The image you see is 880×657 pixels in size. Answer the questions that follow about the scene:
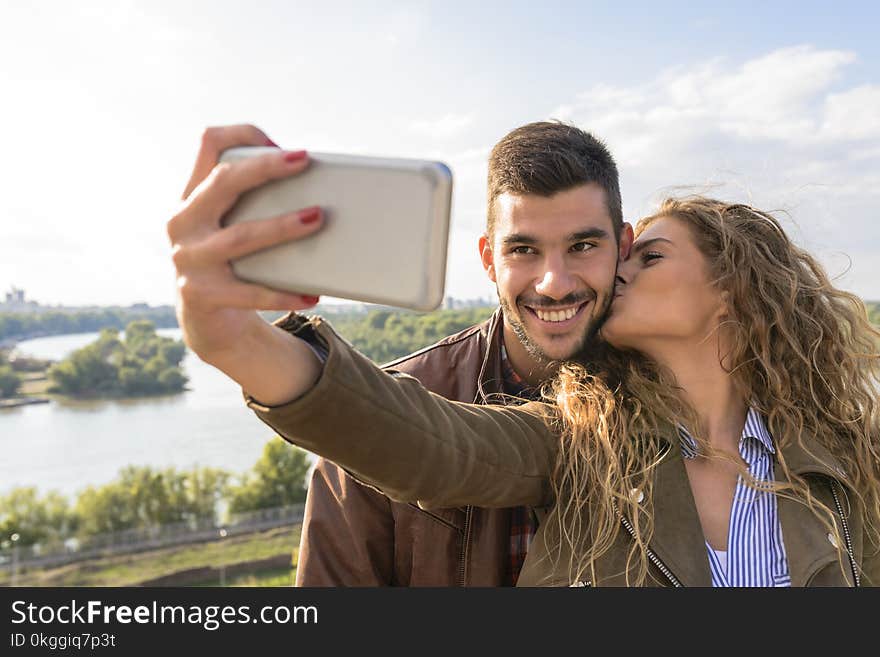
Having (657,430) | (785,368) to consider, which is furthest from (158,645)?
(785,368)

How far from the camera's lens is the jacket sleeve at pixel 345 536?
90.1 inches

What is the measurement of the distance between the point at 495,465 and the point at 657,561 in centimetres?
49

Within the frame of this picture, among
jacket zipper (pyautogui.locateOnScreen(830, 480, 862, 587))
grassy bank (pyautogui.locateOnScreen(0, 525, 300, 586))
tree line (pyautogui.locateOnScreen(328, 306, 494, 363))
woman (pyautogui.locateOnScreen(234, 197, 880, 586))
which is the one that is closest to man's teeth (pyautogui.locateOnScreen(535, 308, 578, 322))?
woman (pyautogui.locateOnScreen(234, 197, 880, 586))

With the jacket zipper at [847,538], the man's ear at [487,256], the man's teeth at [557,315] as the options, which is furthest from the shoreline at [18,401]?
the jacket zipper at [847,538]

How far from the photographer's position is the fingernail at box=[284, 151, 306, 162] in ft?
3.59

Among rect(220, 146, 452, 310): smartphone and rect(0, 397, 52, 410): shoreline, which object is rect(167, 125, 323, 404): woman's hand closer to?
rect(220, 146, 452, 310): smartphone

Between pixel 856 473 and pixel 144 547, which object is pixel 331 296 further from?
pixel 144 547

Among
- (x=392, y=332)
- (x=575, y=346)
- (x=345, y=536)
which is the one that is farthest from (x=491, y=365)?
(x=392, y=332)

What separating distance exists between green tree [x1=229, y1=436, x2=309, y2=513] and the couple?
135 ft

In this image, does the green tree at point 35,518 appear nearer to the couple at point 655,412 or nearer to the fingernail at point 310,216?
the couple at point 655,412

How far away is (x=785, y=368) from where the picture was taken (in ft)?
7.89

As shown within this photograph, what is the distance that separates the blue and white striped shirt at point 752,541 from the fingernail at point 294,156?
1410 mm

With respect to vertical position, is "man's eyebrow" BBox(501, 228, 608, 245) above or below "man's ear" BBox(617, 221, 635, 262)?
below

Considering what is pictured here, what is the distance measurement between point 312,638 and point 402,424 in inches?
28.9
